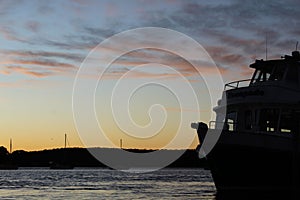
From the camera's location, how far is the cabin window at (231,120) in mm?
42025

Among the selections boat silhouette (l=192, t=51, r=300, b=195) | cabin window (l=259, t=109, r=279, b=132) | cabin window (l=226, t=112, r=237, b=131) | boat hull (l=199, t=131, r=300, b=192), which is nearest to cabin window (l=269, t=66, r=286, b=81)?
boat silhouette (l=192, t=51, r=300, b=195)

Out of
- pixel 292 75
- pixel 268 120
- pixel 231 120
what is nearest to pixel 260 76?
pixel 292 75

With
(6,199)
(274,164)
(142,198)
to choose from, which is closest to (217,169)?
(274,164)

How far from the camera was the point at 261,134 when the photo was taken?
121 feet

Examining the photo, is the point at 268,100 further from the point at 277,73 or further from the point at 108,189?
the point at 108,189

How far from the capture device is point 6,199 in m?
44.7

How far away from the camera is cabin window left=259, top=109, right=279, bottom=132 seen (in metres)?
39.1

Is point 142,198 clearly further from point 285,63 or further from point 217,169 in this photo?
point 285,63

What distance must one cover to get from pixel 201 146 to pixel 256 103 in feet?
15.5

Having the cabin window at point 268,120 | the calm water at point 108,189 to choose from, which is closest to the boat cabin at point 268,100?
the cabin window at point 268,120

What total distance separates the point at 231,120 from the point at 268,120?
163 inches

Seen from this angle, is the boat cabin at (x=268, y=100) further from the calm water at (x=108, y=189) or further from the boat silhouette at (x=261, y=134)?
the calm water at (x=108, y=189)

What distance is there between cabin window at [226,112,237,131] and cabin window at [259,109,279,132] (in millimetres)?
2794

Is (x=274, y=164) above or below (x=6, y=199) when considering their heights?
above
